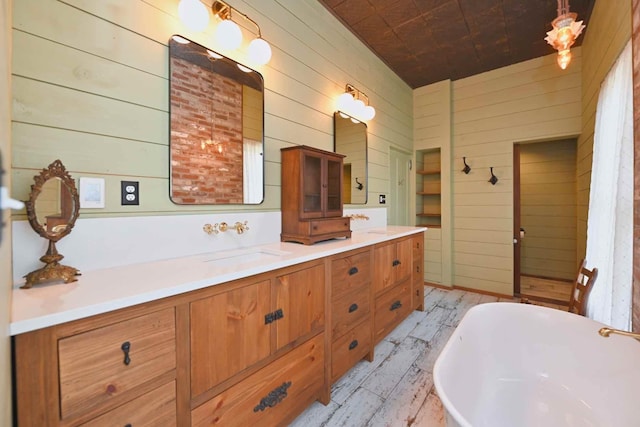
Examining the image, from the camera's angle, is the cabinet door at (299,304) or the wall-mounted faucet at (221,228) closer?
the cabinet door at (299,304)

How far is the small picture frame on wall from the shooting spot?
3.72ft

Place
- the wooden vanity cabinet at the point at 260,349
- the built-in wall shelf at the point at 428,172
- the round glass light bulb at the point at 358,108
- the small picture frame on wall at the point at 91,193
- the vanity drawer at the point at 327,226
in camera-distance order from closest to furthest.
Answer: the wooden vanity cabinet at the point at 260,349 < the small picture frame on wall at the point at 91,193 < the vanity drawer at the point at 327,226 < the round glass light bulb at the point at 358,108 < the built-in wall shelf at the point at 428,172

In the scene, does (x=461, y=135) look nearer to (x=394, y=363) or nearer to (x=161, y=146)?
(x=394, y=363)

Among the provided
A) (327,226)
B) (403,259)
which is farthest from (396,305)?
(327,226)

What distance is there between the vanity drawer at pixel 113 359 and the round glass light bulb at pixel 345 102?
2261mm

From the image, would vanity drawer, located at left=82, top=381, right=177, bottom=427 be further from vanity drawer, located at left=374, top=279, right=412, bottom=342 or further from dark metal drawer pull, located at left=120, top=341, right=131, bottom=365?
vanity drawer, located at left=374, top=279, right=412, bottom=342

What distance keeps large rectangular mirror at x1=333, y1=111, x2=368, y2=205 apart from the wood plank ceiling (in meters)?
0.89

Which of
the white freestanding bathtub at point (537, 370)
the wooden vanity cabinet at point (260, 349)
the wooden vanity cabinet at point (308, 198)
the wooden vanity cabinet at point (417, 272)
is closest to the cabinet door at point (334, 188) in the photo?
the wooden vanity cabinet at point (308, 198)

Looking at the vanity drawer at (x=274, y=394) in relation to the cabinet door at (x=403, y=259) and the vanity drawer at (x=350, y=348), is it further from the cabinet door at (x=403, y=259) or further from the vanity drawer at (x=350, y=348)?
the cabinet door at (x=403, y=259)

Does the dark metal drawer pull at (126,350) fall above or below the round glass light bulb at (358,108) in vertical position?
below

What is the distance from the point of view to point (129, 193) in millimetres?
1262

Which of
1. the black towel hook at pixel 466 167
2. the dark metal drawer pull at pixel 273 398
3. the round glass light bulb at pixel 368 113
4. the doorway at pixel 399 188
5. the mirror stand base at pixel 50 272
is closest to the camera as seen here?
the mirror stand base at pixel 50 272

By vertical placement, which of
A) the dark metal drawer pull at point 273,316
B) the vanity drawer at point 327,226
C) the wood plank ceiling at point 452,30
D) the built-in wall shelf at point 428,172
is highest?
the wood plank ceiling at point 452,30

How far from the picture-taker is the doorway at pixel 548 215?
4.04 metres
